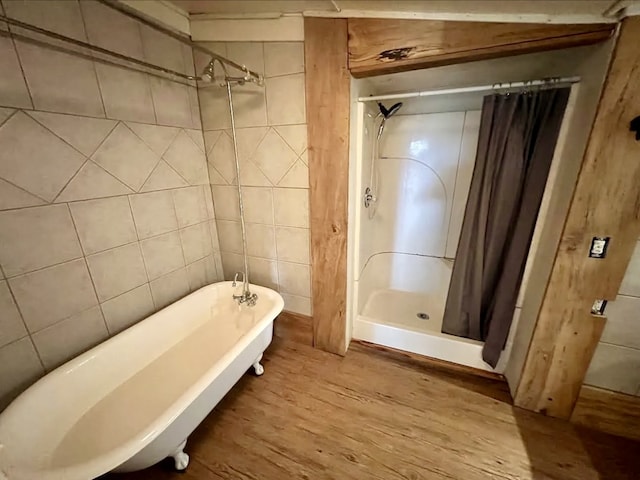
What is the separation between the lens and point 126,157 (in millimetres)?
1314

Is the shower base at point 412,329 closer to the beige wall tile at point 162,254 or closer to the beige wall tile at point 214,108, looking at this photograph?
the beige wall tile at point 162,254

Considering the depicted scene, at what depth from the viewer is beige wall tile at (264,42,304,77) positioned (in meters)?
1.35

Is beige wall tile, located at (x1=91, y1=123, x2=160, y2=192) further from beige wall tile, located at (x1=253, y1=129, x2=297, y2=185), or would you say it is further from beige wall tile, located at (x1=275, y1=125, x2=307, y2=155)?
beige wall tile, located at (x1=275, y1=125, x2=307, y2=155)

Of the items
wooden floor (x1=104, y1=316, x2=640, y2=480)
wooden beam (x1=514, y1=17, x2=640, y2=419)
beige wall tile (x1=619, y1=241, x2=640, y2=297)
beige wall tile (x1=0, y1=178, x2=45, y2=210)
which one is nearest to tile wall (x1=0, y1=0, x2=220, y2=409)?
beige wall tile (x1=0, y1=178, x2=45, y2=210)

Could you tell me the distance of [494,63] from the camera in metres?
1.23

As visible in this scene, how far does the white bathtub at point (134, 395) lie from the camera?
85 cm

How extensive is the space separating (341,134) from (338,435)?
1.60 m

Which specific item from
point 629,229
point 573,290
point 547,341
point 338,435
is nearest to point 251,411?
point 338,435

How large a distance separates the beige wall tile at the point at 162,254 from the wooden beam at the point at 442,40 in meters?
1.48

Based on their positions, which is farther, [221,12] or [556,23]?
[221,12]

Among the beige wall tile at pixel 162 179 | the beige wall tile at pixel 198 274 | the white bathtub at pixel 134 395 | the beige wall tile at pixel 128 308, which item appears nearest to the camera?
the white bathtub at pixel 134 395

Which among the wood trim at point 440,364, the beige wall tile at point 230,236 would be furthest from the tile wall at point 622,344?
the beige wall tile at point 230,236

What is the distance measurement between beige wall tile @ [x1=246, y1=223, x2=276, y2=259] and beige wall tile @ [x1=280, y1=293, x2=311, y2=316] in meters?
0.34

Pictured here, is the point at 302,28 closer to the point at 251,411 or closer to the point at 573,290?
the point at 573,290
